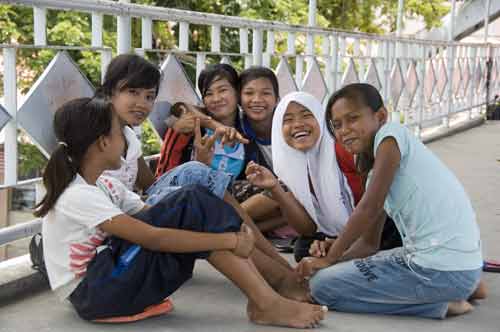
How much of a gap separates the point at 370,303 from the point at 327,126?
788 millimetres

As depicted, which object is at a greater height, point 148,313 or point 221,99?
point 221,99

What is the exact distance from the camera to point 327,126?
3424 mm

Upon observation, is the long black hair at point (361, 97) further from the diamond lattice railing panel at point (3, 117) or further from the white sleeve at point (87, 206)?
the diamond lattice railing panel at point (3, 117)

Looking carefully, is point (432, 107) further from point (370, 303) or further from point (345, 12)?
point (345, 12)

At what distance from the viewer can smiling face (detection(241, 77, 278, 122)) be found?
407cm

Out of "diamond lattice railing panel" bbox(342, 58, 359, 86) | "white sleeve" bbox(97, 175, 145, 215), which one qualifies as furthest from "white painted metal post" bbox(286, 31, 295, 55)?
"white sleeve" bbox(97, 175, 145, 215)

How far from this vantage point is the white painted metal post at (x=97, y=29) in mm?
3521

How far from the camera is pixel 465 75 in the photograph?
11047 mm

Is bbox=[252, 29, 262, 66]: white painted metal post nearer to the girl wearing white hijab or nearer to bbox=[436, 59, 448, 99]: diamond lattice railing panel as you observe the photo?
the girl wearing white hijab

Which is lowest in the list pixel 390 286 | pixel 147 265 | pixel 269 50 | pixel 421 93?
pixel 390 286

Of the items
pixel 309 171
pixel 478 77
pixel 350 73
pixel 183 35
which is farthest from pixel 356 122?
pixel 478 77

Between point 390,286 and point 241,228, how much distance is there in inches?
23.4

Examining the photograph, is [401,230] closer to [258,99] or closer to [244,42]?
[258,99]

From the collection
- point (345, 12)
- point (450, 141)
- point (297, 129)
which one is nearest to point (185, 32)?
point (297, 129)
